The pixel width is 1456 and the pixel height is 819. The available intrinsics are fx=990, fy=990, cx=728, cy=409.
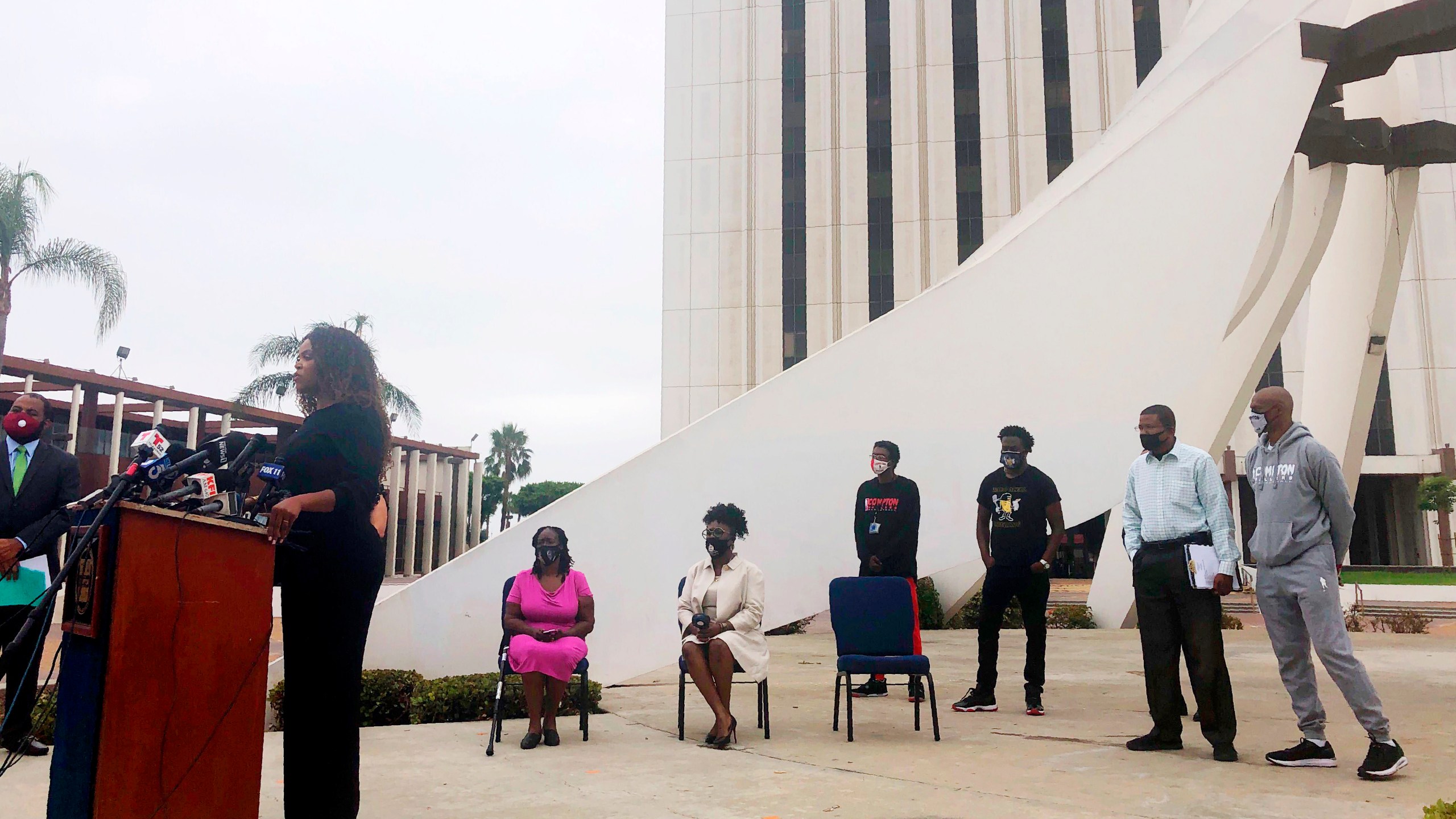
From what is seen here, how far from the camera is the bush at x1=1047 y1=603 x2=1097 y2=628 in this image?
11.5m

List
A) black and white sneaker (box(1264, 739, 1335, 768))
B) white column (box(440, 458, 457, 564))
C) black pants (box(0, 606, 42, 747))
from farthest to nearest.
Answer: white column (box(440, 458, 457, 564)) → black pants (box(0, 606, 42, 747)) → black and white sneaker (box(1264, 739, 1335, 768))

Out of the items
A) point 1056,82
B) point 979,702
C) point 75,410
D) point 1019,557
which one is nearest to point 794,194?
point 1056,82

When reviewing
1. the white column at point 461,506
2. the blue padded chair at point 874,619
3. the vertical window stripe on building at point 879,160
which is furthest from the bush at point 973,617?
the white column at point 461,506

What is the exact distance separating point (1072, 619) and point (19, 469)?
33.6 feet

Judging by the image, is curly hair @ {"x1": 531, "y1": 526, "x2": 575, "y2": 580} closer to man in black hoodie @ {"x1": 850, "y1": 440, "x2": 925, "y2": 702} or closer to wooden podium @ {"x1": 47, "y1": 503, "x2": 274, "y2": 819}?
man in black hoodie @ {"x1": 850, "y1": 440, "x2": 925, "y2": 702}

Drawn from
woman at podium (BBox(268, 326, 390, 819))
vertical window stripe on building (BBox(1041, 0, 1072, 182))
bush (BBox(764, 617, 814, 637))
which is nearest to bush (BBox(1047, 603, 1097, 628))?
bush (BBox(764, 617, 814, 637))

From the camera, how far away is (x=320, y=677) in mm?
2871

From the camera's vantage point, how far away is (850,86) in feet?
96.8

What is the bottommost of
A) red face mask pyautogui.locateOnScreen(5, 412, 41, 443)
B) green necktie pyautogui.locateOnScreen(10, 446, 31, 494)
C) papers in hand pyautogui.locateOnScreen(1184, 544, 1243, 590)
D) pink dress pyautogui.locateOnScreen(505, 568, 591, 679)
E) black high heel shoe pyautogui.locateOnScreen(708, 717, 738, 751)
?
black high heel shoe pyautogui.locateOnScreen(708, 717, 738, 751)

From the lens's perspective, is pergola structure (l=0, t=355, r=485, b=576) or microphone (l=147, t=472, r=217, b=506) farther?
pergola structure (l=0, t=355, r=485, b=576)

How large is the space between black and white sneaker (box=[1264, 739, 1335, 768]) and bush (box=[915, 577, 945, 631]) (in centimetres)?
792

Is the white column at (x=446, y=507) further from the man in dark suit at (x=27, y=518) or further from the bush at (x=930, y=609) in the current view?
the man in dark suit at (x=27, y=518)

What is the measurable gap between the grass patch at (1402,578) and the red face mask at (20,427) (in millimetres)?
21615

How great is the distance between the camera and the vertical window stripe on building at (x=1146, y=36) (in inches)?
1113
